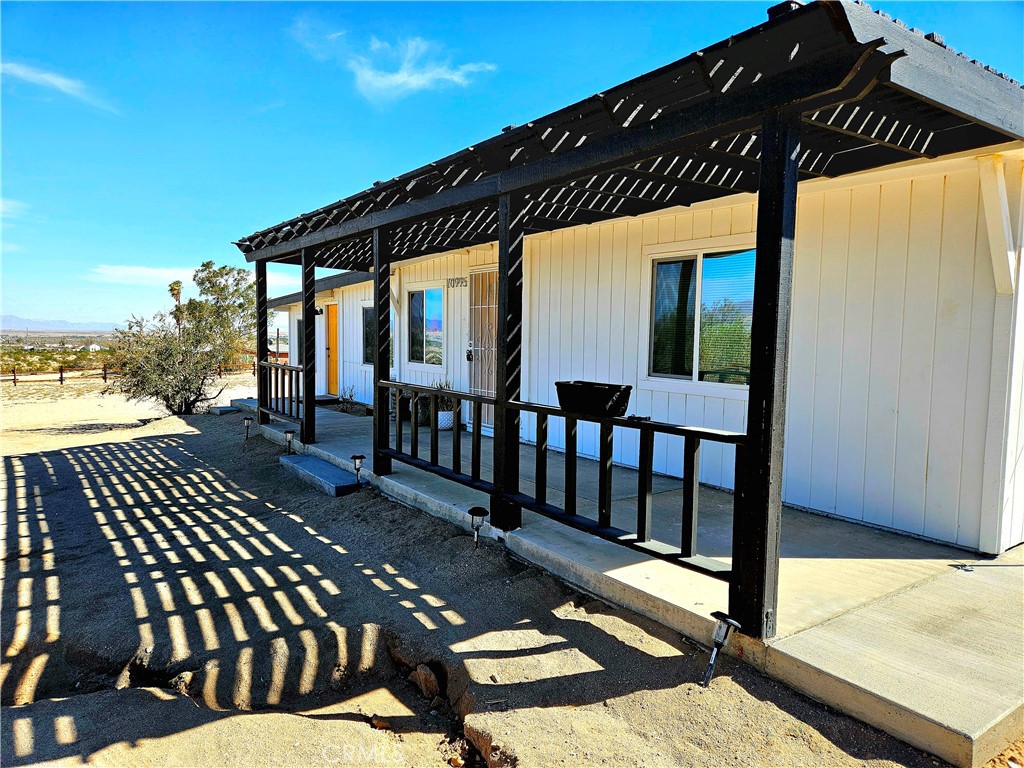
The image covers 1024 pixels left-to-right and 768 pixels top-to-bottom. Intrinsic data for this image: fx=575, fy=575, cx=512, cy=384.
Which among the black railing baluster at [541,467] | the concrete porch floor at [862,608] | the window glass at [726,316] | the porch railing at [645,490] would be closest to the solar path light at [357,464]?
the concrete porch floor at [862,608]

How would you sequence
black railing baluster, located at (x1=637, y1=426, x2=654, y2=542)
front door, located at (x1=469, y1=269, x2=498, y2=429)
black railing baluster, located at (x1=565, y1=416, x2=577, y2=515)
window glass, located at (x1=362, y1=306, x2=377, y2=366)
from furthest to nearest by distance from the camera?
window glass, located at (x1=362, y1=306, x2=377, y2=366) → front door, located at (x1=469, y1=269, x2=498, y2=429) → black railing baluster, located at (x1=565, y1=416, x2=577, y2=515) → black railing baluster, located at (x1=637, y1=426, x2=654, y2=542)

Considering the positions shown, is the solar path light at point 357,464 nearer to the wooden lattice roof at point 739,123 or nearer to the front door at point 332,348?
the wooden lattice roof at point 739,123

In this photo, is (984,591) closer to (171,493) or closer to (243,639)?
(243,639)

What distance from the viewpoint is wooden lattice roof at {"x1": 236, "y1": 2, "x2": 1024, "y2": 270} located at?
2.11 meters

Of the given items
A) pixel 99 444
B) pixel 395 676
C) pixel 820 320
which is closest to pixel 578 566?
A: pixel 395 676

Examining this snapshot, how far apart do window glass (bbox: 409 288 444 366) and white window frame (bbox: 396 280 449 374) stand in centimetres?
2

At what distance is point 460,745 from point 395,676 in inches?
27.1

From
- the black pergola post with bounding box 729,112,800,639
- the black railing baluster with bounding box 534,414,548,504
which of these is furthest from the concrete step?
the black pergola post with bounding box 729,112,800,639

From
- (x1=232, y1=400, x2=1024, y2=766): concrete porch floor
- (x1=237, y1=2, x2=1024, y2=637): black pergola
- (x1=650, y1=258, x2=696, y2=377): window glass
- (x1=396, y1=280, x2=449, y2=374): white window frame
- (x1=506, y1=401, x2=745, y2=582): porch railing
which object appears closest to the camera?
(x1=232, y1=400, x2=1024, y2=766): concrete porch floor

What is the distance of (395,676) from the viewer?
285 centimetres

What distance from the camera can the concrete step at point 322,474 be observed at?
19.0 ft

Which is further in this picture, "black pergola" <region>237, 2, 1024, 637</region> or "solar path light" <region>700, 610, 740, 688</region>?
"solar path light" <region>700, 610, 740, 688</region>

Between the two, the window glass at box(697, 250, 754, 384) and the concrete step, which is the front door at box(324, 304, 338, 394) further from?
the window glass at box(697, 250, 754, 384)

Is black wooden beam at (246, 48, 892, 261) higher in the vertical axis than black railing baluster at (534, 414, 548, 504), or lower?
higher
